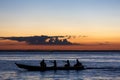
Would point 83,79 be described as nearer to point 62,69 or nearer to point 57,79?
point 57,79

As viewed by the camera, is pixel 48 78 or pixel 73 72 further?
pixel 73 72

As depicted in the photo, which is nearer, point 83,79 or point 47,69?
point 83,79

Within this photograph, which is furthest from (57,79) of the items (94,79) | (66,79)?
(94,79)

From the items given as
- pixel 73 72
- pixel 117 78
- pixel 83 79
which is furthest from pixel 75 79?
pixel 73 72

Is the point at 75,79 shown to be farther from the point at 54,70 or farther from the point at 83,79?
the point at 54,70

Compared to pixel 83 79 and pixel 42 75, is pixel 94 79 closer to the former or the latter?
pixel 83 79

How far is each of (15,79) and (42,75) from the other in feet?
15.5

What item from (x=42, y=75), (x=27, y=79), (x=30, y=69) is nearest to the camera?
(x=27, y=79)

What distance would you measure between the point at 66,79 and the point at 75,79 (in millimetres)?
1063

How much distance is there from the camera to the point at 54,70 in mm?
42594

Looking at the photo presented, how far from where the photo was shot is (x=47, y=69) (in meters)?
42.5

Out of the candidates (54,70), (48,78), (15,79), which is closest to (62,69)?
(54,70)

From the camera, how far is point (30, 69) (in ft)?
139

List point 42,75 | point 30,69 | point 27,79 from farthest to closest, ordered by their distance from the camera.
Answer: point 30,69 < point 42,75 < point 27,79
